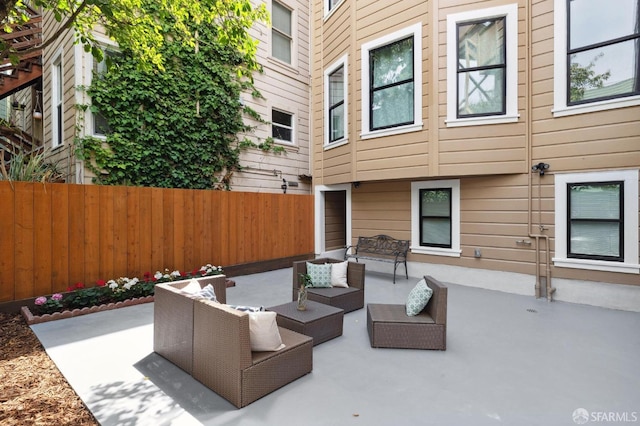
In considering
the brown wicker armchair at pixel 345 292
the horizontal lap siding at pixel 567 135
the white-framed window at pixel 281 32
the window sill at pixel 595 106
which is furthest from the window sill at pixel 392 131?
the white-framed window at pixel 281 32

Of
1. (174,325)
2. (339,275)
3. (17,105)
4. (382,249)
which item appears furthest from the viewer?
(17,105)

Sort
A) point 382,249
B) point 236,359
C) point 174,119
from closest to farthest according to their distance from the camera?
point 236,359 < point 174,119 < point 382,249

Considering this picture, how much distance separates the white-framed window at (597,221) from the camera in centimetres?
502

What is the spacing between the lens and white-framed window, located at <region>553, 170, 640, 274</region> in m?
5.02

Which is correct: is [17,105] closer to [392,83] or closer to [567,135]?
[392,83]

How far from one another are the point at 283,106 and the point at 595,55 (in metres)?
7.49

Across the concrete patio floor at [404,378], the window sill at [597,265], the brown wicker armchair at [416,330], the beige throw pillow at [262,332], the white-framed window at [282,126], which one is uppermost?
the white-framed window at [282,126]

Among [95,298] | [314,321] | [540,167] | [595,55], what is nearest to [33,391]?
[95,298]

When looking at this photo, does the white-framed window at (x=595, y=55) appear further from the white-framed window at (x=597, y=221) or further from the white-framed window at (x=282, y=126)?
the white-framed window at (x=282, y=126)

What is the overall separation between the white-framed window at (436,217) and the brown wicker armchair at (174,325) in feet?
17.2

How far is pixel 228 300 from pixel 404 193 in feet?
14.8

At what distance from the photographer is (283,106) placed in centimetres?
1005

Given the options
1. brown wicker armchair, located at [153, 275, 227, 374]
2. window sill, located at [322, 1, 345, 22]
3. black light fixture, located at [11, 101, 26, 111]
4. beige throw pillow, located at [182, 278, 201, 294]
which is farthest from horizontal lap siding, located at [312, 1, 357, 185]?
black light fixture, located at [11, 101, 26, 111]

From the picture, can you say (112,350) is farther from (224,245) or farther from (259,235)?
(259,235)
